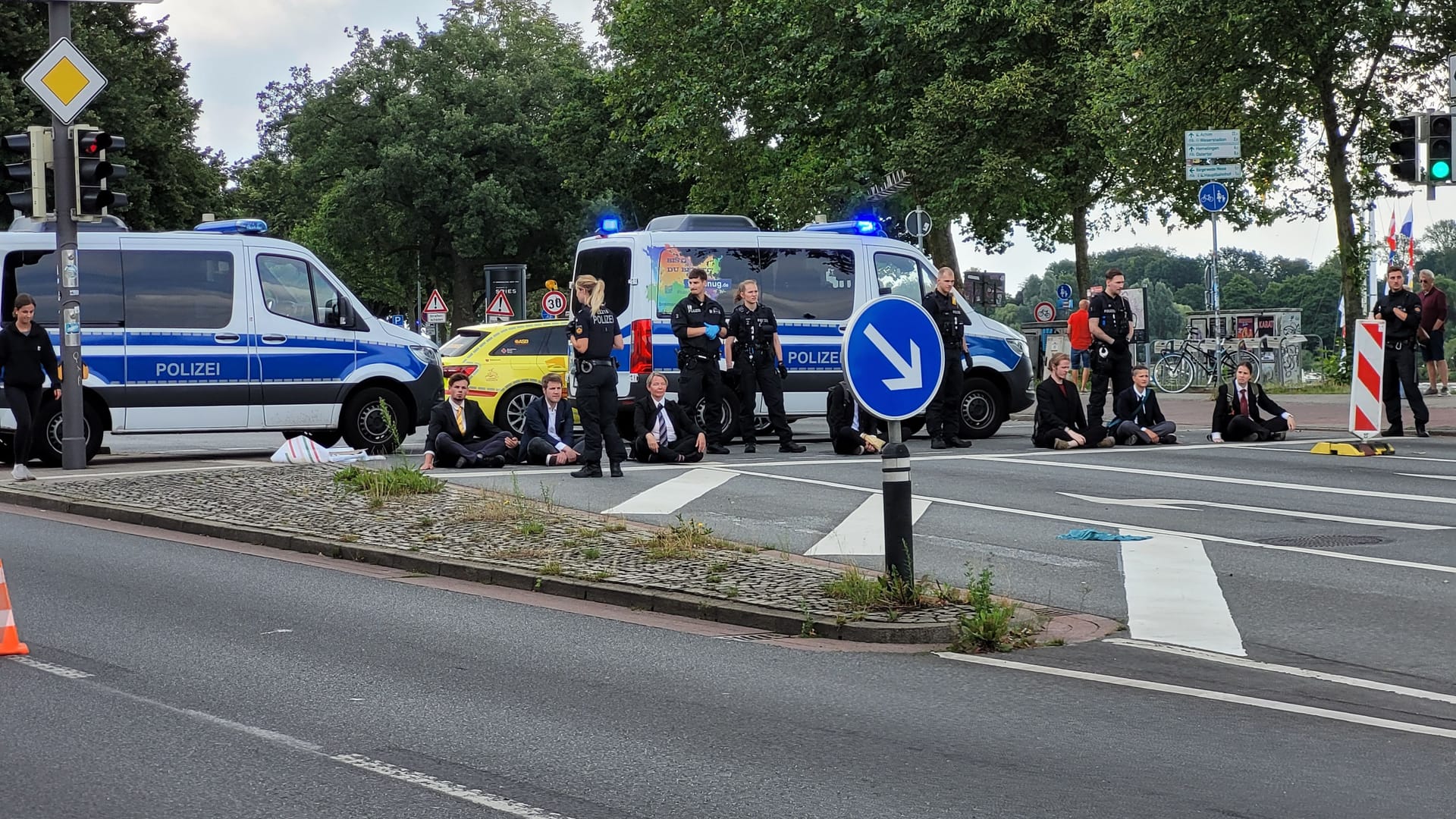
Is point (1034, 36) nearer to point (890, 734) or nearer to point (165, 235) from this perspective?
point (165, 235)

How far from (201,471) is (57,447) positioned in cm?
247

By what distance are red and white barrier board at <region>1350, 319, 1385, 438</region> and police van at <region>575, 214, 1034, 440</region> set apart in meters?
4.33

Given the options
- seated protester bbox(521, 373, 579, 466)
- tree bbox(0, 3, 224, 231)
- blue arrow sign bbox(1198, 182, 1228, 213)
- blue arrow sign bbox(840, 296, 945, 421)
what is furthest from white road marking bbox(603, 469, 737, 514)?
tree bbox(0, 3, 224, 231)

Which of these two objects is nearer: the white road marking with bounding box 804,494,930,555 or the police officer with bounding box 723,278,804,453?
the white road marking with bounding box 804,494,930,555

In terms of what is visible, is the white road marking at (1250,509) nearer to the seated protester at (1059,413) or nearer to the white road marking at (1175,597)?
the white road marking at (1175,597)

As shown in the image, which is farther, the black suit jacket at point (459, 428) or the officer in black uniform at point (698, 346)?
the officer in black uniform at point (698, 346)

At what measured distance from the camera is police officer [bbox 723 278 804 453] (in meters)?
18.4

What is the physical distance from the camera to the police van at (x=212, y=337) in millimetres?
18016

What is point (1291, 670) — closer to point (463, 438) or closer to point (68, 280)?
point (463, 438)

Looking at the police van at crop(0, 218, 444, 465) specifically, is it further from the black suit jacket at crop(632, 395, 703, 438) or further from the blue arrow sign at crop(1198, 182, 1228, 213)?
the blue arrow sign at crop(1198, 182, 1228, 213)

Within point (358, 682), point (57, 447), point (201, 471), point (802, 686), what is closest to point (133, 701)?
point (358, 682)

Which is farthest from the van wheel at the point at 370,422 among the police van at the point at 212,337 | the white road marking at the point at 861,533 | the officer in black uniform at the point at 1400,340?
the officer in black uniform at the point at 1400,340

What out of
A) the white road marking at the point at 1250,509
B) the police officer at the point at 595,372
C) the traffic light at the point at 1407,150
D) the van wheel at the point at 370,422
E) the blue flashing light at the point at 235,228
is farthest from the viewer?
the traffic light at the point at 1407,150

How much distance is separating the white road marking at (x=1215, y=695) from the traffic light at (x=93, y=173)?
11974 mm
